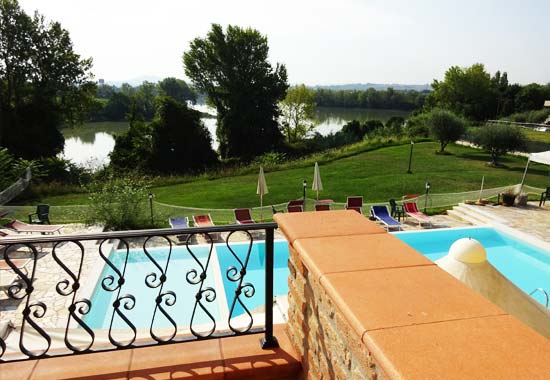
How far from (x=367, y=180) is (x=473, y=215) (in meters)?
8.88

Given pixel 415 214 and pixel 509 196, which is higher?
pixel 509 196

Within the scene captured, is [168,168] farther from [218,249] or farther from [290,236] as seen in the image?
[290,236]

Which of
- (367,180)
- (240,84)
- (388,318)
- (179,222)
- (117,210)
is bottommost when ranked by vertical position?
(367,180)

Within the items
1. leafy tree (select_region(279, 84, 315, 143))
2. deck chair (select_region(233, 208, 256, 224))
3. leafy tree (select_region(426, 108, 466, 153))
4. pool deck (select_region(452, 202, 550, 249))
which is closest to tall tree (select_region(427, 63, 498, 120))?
leafy tree (select_region(279, 84, 315, 143))

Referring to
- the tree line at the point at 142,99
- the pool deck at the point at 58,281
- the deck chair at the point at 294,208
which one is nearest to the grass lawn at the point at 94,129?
the tree line at the point at 142,99

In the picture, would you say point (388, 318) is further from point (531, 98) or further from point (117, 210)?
point (531, 98)

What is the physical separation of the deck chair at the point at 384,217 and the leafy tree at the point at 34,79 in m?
25.3

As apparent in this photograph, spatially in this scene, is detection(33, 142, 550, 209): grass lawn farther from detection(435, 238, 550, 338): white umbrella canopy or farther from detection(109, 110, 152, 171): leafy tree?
detection(435, 238, 550, 338): white umbrella canopy

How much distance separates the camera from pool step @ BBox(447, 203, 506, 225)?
13188mm

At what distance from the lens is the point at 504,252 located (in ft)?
36.9

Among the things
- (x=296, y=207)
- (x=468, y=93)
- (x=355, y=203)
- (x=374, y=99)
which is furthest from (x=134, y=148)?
(x=374, y=99)

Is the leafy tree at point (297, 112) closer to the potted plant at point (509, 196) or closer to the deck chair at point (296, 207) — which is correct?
the deck chair at point (296, 207)

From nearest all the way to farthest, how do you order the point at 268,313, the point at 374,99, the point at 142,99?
the point at 268,313 < the point at 142,99 < the point at 374,99

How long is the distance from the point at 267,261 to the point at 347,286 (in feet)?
3.70
